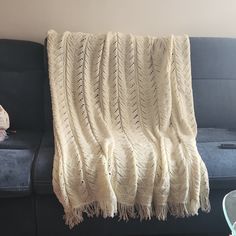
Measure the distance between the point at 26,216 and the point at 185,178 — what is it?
2.20ft

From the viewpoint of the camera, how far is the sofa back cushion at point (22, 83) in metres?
1.89

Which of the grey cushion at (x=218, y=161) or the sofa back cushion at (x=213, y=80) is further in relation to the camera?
the sofa back cushion at (x=213, y=80)

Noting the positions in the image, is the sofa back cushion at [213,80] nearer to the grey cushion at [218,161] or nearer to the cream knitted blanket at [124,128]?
the cream knitted blanket at [124,128]

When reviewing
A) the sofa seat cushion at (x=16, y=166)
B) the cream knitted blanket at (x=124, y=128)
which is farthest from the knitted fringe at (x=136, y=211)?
the sofa seat cushion at (x=16, y=166)

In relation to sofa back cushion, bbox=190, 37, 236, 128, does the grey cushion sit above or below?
below

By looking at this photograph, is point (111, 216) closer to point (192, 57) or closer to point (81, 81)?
point (81, 81)

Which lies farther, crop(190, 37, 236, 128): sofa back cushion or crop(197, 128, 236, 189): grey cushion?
crop(190, 37, 236, 128): sofa back cushion

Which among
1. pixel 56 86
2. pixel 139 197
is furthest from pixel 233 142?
pixel 56 86

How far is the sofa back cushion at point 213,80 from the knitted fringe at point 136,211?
2.10ft

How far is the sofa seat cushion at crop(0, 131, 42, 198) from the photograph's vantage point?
1383 mm

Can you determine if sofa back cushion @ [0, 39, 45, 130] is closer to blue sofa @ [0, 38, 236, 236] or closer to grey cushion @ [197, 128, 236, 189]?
blue sofa @ [0, 38, 236, 236]

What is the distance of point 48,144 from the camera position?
1697 millimetres

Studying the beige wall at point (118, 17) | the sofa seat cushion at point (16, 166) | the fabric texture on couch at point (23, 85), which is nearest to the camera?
the sofa seat cushion at point (16, 166)

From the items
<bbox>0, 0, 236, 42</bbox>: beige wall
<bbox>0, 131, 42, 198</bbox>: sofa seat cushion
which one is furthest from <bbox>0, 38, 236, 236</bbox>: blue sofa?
<bbox>0, 0, 236, 42</bbox>: beige wall
